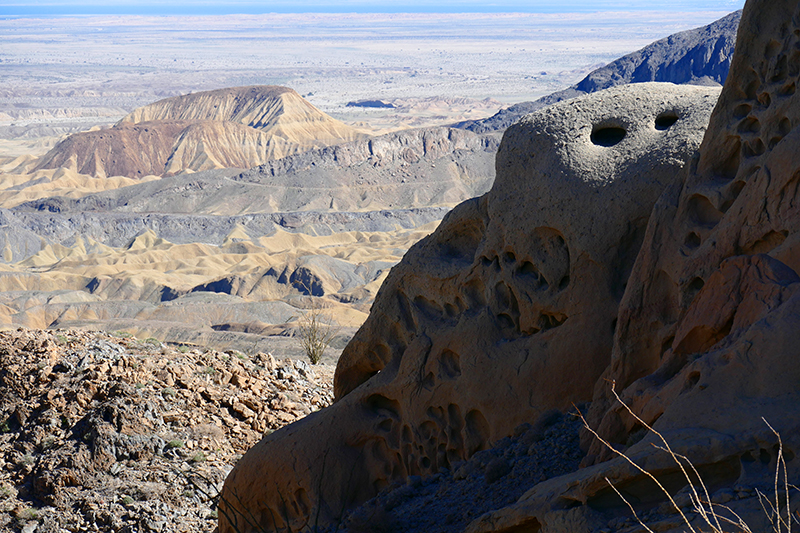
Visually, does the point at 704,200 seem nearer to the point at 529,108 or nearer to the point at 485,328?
the point at 485,328

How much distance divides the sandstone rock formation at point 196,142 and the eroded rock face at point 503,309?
240 feet

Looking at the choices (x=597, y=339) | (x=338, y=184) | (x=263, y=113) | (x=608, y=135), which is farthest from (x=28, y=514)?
(x=263, y=113)

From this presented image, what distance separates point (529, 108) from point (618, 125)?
247 ft

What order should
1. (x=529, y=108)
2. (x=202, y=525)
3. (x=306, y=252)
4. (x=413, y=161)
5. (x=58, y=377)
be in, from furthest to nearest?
1. (x=529, y=108)
2. (x=413, y=161)
3. (x=306, y=252)
4. (x=58, y=377)
5. (x=202, y=525)

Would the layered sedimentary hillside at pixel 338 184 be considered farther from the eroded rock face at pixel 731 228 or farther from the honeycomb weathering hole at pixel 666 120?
the eroded rock face at pixel 731 228

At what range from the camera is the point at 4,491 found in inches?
370

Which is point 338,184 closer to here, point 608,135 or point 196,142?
point 196,142

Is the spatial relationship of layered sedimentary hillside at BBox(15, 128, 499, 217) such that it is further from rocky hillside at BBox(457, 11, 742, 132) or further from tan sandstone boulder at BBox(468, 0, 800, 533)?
tan sandstone boulder at BBox(468, 0, 800, 533)

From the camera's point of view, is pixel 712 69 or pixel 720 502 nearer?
pixel 720 502

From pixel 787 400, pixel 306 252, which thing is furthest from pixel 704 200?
pixel 306 252

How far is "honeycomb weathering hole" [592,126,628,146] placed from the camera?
698cm

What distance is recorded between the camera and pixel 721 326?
4699 mm

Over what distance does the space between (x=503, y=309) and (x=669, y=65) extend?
77797 mm

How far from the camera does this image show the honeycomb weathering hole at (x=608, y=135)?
698cm
